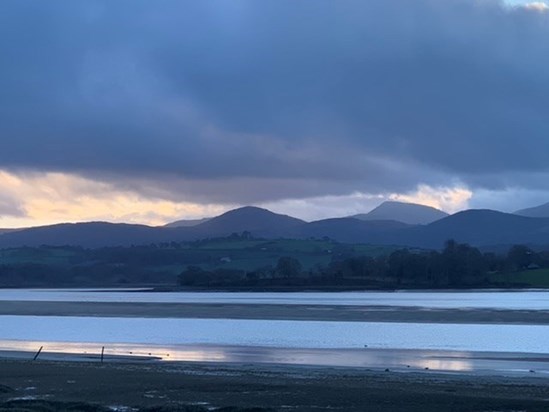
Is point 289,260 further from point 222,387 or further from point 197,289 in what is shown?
point 222,387

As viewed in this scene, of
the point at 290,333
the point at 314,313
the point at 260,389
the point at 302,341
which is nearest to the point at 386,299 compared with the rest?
the point at 314,313

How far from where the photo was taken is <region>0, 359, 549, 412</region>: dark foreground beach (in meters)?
23.7

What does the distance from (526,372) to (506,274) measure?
127612 mm

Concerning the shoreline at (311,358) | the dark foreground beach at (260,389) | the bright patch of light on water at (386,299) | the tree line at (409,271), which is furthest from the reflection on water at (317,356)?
the tree line at (409,271)

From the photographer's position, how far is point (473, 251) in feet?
544

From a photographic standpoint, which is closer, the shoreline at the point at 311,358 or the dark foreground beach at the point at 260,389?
the dark foreground beach at the point at 260,389

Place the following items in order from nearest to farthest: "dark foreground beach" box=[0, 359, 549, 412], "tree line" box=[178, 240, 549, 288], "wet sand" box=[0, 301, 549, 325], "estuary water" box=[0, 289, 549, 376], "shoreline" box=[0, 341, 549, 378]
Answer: "dark foreground beach" box=[0, 359, 549, 412] < "shoreline" box=[0, 341, 549, 378] < "estuary water" box=[0, 289, 549, 376] < "wet sand" box=[0, 301, 549, 325] < "tree line" box=[178, 240, 549, 288]

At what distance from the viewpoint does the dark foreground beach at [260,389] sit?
2366 centimetres

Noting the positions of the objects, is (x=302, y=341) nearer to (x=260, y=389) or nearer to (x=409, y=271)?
(x=260, y=389)

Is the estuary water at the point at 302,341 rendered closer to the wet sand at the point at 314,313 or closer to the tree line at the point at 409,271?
the wet sand at the point at 314,313

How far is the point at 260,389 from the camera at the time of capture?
27047mm

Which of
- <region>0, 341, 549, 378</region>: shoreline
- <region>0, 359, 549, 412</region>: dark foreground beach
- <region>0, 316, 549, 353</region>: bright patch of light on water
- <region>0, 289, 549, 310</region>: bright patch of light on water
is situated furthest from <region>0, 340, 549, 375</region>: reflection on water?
<region>0, 289, 549, 310</region>: bright patch of light on water

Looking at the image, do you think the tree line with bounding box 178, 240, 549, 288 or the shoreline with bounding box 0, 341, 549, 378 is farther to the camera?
the tree line with bounding box 178, 240, 549, 288

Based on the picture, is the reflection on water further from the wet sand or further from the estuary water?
the wet sand
